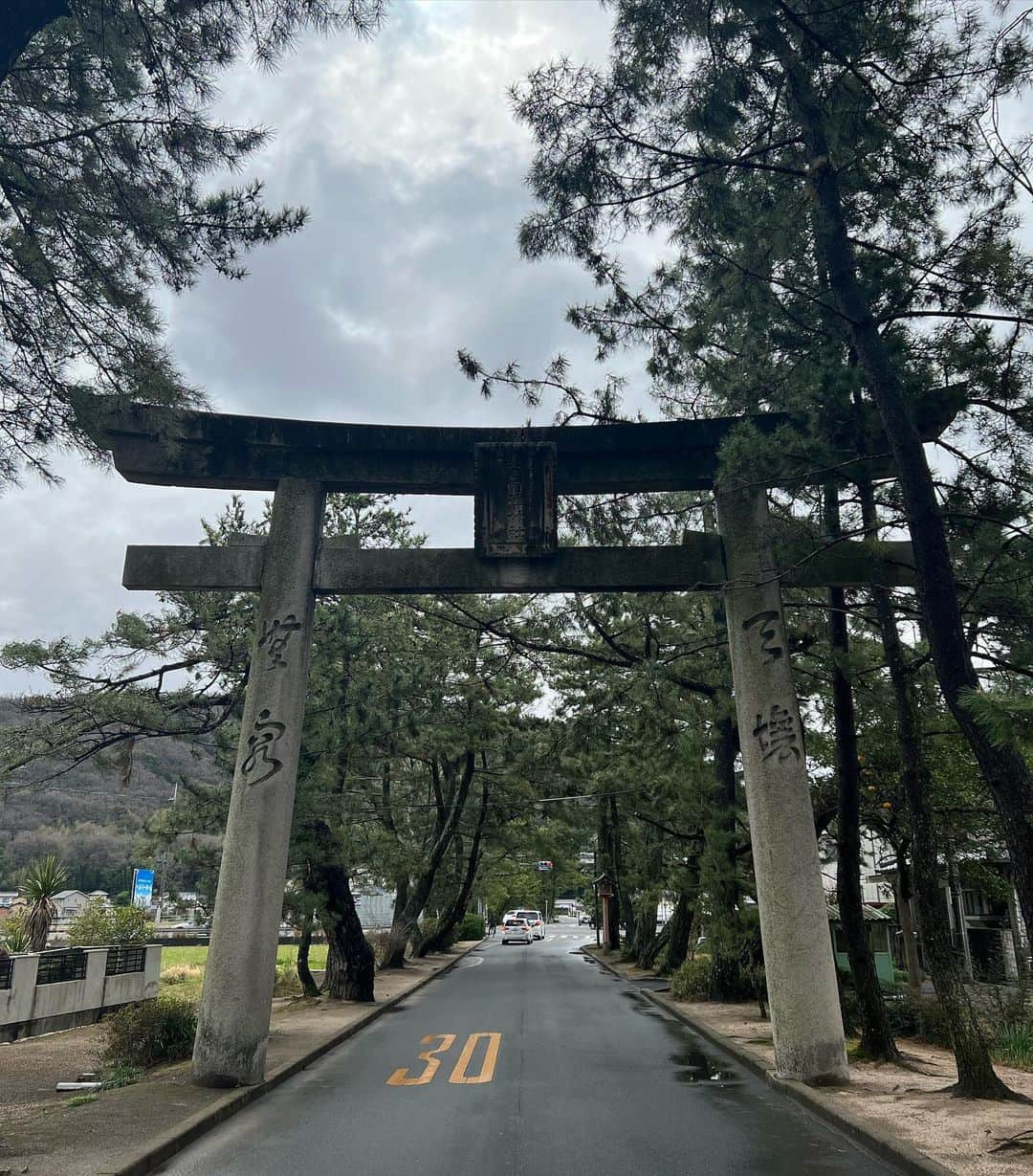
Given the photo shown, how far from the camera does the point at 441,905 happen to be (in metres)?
35.9

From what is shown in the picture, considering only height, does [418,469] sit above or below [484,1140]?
above

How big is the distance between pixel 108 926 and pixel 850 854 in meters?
16.2

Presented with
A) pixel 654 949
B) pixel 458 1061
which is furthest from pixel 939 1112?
pixel 654 949

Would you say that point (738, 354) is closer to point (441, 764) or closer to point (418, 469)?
point (418, 469)

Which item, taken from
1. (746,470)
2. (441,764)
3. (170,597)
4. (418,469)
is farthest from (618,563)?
(441,764)

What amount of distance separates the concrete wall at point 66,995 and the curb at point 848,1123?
10.2m

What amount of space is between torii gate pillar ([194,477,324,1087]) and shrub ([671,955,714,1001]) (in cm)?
1132

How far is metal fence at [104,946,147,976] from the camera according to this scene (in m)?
17.2

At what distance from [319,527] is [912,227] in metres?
6.76

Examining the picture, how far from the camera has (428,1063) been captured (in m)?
10.3

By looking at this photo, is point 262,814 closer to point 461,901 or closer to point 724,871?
point 724,871

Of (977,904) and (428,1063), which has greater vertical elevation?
(977,904)

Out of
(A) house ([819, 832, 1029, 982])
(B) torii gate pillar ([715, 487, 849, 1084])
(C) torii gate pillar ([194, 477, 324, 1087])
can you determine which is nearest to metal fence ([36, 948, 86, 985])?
(C) torii gate pillar ([194, 477, 324, 1087])

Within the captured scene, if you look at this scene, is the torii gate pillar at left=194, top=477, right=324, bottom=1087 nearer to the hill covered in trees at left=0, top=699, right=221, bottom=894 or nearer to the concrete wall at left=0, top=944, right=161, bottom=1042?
the concrete wall at left=0, top=944, right=161, bottom=1042
